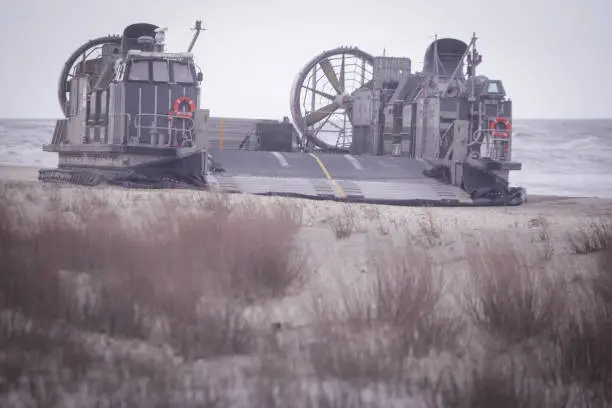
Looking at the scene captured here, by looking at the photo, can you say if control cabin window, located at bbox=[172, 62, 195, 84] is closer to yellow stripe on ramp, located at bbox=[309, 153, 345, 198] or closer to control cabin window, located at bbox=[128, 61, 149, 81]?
control cabin window, located at bbox=[128, 61, 149, 81]

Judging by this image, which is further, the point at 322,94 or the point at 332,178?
the point at 322,94

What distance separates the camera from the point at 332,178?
48.5ft

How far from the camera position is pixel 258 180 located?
46.5 feet

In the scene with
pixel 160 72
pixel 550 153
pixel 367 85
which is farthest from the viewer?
pixel 550 153

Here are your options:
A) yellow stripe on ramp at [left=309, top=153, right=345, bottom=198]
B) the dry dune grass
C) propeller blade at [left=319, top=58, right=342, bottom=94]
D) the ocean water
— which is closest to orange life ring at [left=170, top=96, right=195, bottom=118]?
yellow stripe on ramp at [left=309, top=153, right=345, bottom=198]

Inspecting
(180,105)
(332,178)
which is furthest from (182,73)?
(332,178)

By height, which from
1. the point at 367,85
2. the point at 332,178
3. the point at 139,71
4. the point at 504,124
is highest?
the point at 367,85

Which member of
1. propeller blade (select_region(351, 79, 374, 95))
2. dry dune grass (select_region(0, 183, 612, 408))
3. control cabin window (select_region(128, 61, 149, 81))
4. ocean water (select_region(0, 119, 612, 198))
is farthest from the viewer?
ocean water (select_region(0, 119, 612, 198))

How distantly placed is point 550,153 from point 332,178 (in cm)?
3180

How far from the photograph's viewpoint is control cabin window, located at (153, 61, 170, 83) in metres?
16.8

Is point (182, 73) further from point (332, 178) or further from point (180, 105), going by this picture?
point (332, 178)

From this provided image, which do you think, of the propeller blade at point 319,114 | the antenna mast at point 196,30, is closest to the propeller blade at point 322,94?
the propeller blade at point 319,114

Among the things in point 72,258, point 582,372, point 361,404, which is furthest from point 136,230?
point 582,372

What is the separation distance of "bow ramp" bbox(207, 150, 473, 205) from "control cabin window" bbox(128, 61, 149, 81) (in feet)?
6.86
